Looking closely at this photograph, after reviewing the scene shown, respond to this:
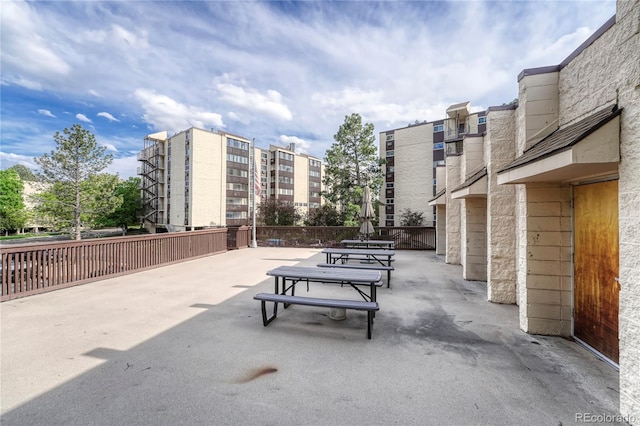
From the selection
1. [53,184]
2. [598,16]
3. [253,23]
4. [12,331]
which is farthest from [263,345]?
[53,184]

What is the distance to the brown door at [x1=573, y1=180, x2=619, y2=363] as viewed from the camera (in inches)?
124

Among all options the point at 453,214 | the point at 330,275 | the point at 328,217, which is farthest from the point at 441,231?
the point at 328,217

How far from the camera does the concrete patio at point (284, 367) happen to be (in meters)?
2.35

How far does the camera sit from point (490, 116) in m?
5.55

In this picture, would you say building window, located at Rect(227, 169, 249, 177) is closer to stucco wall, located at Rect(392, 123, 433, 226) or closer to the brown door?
stucco wall, located at Rect(392, 123, 433, 226)

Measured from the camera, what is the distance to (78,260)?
6.76m

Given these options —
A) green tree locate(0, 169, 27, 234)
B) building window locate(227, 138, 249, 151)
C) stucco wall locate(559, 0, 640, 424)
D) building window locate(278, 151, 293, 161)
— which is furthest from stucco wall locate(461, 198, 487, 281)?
green tree locate(0, 169, 27, 234)

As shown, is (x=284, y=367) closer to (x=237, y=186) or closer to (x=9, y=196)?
(x=237, y=186)

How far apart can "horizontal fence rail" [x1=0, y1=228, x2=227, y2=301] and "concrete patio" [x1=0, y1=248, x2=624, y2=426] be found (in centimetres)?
72

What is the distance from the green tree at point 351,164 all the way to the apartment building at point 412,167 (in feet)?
29.5

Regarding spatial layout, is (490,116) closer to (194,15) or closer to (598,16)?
(598,16)

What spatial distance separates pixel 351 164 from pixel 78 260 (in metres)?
19.6

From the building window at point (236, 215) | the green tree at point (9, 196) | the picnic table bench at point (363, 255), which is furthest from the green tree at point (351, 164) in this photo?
the green tree at point (9, 196)

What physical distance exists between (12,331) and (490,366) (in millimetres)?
7007
